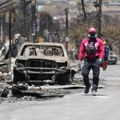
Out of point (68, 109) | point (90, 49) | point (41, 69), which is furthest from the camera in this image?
point (41, 69)

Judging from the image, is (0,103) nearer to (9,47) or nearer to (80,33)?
(9,47)

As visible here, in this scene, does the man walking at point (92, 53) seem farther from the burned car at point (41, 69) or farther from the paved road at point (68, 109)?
the burned car at point (41, 69)

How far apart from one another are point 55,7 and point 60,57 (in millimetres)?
40272

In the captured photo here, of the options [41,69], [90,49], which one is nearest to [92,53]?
[90,49]

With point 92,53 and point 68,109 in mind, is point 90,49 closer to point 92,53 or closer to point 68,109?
point 92,53

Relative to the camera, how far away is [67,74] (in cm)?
1944

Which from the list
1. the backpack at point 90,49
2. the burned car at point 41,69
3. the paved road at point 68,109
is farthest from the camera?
the burned car at point 41,69

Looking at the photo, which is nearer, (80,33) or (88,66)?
(88,66)

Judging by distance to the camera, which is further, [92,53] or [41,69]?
[41,69]

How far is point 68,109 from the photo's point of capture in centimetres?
1258

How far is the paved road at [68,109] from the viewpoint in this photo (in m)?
11.3

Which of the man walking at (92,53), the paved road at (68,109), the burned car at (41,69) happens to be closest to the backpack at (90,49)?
the man walking at (92,53)

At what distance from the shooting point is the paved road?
1129 centimetres

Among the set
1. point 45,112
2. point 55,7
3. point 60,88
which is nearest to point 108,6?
point 55,7
